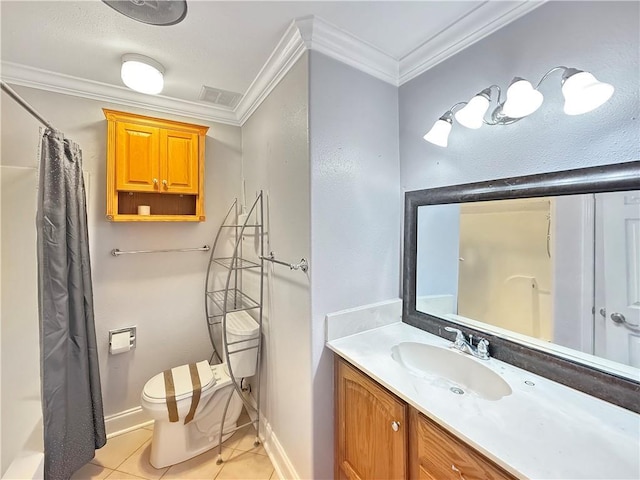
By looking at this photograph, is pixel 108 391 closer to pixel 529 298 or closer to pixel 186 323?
pixel 186 323

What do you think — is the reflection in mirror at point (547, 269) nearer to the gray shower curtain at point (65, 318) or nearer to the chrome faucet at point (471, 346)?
the chrome faucet at point (471, 346)

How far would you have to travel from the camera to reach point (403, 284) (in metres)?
1.60

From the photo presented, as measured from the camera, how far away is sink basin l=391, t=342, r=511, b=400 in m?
1.08

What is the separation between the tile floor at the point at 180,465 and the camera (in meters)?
1.59

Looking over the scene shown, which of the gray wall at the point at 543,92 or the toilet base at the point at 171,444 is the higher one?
the gray wall at the point at 543,92

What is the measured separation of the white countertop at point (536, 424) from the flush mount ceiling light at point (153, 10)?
1.68 metres

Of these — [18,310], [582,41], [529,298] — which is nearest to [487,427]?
[529,298]

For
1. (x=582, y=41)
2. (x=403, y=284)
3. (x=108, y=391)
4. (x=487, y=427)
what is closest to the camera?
(x=487, y=427)

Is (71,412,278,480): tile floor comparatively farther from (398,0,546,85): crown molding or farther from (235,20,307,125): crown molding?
(398,0,546,85): crown molding

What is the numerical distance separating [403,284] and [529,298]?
2.00ft

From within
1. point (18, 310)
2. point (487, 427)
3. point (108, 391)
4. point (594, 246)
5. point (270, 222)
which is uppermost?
point (270, 222)

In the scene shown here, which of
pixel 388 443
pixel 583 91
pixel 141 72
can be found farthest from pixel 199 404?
pixel 583 91

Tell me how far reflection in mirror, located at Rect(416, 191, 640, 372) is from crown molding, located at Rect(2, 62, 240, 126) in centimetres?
181

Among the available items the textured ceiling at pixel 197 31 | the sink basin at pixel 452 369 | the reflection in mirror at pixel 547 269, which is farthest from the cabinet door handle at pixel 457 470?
the textured ceiling at pixel 197 31
